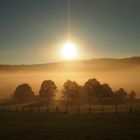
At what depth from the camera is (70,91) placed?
11988cm

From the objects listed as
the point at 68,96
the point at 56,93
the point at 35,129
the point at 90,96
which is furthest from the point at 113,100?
the point at 35,129

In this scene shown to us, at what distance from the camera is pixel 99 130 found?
37.6 metres

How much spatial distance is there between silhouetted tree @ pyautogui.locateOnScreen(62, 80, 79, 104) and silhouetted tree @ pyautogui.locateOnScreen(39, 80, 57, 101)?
7.01 m

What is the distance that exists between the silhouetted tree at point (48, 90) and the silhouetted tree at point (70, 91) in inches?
276

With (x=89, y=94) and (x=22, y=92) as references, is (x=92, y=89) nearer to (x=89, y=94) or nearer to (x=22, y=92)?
(x=89, y=94)

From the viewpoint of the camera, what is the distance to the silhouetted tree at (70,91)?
389 feet

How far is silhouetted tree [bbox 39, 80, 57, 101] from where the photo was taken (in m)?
128

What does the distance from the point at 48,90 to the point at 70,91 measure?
12903 mm

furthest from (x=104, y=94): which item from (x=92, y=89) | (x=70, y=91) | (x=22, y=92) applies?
(x=22, y=92)

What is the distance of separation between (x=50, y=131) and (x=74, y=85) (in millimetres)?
84803

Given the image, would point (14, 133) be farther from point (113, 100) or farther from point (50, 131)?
point (113, 100)

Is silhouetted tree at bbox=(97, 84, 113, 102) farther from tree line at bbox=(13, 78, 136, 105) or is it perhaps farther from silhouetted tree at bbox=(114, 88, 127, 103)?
silhouetted tree at bbox=(114, 88, 127, 103)

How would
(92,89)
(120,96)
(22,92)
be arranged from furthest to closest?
(22,92)
(92,89)
(120,96)

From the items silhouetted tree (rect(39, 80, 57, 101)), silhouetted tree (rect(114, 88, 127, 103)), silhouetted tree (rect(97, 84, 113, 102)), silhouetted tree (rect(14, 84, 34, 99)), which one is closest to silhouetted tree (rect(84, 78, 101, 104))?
silhouetted tree (rect(97, 84, 113, 102))
